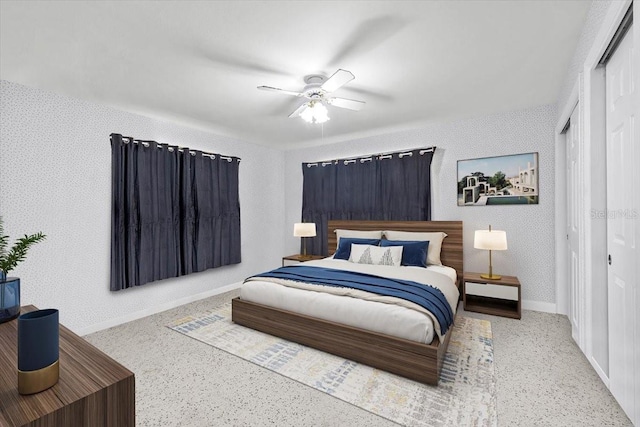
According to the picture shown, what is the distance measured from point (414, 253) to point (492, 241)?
88 cm

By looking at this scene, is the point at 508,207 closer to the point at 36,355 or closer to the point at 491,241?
the point at 491,241

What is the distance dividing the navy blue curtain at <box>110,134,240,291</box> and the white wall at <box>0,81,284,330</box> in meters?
0.13

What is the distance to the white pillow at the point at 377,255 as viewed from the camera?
12.3 ft

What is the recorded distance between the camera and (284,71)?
2617 millimetres

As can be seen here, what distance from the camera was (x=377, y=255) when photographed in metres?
3.83

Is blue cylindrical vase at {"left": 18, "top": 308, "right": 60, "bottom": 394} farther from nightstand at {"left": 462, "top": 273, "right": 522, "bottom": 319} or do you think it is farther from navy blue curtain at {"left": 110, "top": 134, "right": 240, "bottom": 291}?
nightstand at {"left": 462, "top": 273, "right": 522, "bottom": 319}

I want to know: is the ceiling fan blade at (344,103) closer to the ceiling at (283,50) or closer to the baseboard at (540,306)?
the ceiling at (283,50)

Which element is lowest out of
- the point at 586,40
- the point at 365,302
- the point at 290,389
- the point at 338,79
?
the point at 290,389

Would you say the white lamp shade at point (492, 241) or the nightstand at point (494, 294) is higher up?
the white lamp shade at point (492, 241)

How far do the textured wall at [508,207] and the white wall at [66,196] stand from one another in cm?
379

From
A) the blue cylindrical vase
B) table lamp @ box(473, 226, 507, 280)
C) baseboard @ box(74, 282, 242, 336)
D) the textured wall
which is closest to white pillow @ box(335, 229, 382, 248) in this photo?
the textured wall

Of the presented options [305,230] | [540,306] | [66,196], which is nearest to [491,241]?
[540,306]

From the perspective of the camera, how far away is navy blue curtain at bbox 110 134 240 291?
349cm

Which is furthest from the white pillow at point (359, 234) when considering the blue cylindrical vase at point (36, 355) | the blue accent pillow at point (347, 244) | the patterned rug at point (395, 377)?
the blue cylindrical vase at point (36, 355)
